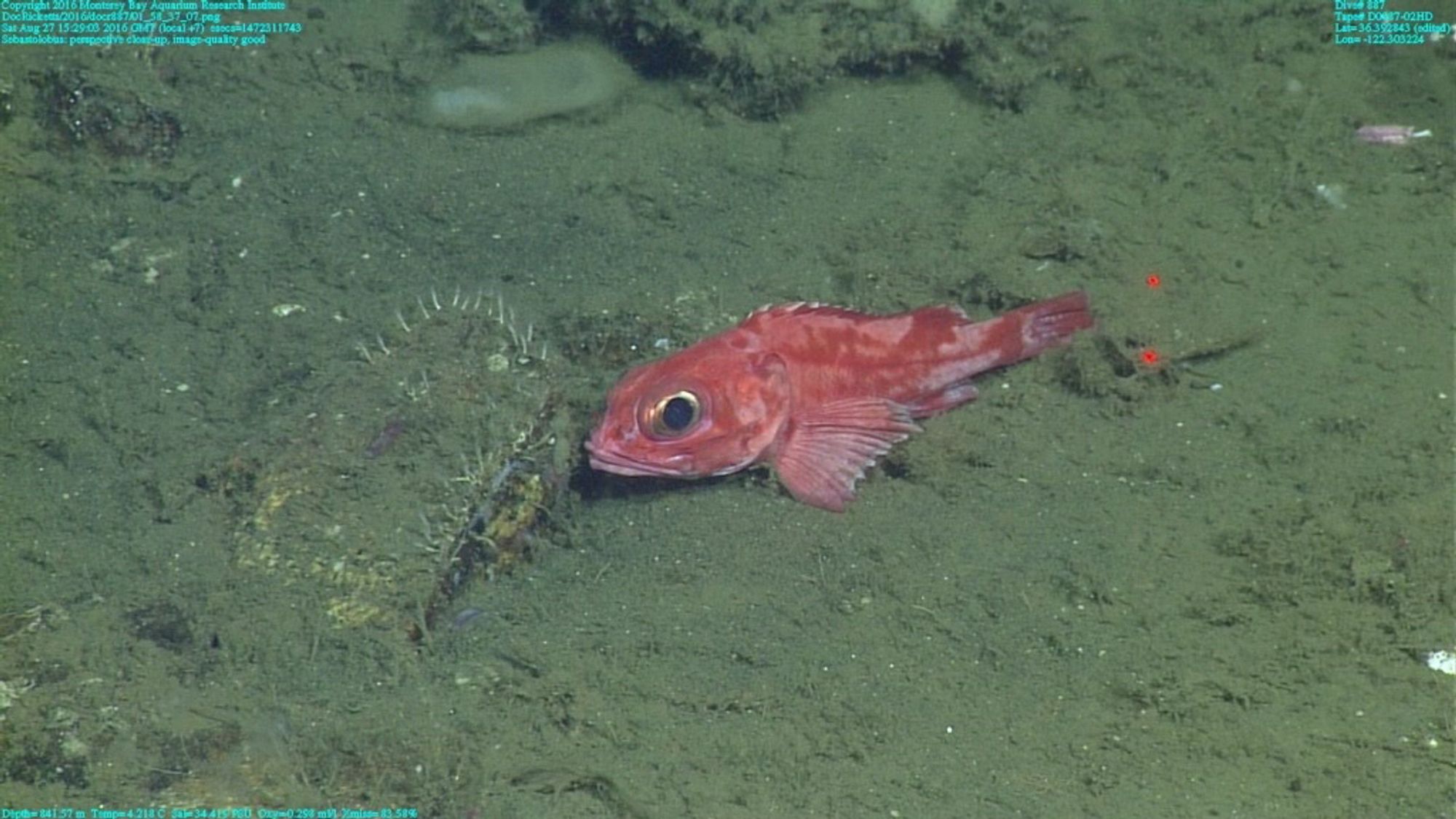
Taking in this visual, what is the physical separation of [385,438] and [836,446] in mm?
2258

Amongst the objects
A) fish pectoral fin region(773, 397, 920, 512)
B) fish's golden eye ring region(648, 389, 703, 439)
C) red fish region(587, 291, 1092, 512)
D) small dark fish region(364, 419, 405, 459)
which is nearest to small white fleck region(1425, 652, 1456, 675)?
red fish region(587, 291, 1092, 512)

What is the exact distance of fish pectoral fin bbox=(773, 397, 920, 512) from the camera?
4762mm

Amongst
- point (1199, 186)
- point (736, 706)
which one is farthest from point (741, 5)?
point (736, 706)

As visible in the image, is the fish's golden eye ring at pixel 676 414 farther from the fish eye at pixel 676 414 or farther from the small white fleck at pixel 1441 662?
the small white fleck at pixel 1441 662

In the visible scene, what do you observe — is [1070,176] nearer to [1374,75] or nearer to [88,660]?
[1374,75]

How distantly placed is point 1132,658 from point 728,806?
1.84 metres

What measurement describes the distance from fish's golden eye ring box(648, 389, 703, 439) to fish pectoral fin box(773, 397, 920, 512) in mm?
540

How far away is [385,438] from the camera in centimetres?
480

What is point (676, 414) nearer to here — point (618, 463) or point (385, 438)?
point (618, 463)

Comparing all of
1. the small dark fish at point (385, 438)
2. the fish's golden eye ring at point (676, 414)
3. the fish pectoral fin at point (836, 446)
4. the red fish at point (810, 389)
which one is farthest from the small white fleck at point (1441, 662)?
the small dark fish at point (385, 438)

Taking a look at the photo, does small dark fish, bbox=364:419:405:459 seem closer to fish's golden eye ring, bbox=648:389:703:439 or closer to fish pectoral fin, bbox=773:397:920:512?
fish's golden eye ring, bbox=648:389:703:439

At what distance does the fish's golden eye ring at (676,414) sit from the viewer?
4.65 meters

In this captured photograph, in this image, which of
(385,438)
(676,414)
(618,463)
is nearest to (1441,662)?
(676,414)

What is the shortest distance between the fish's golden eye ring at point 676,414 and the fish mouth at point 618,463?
0.52 ft
